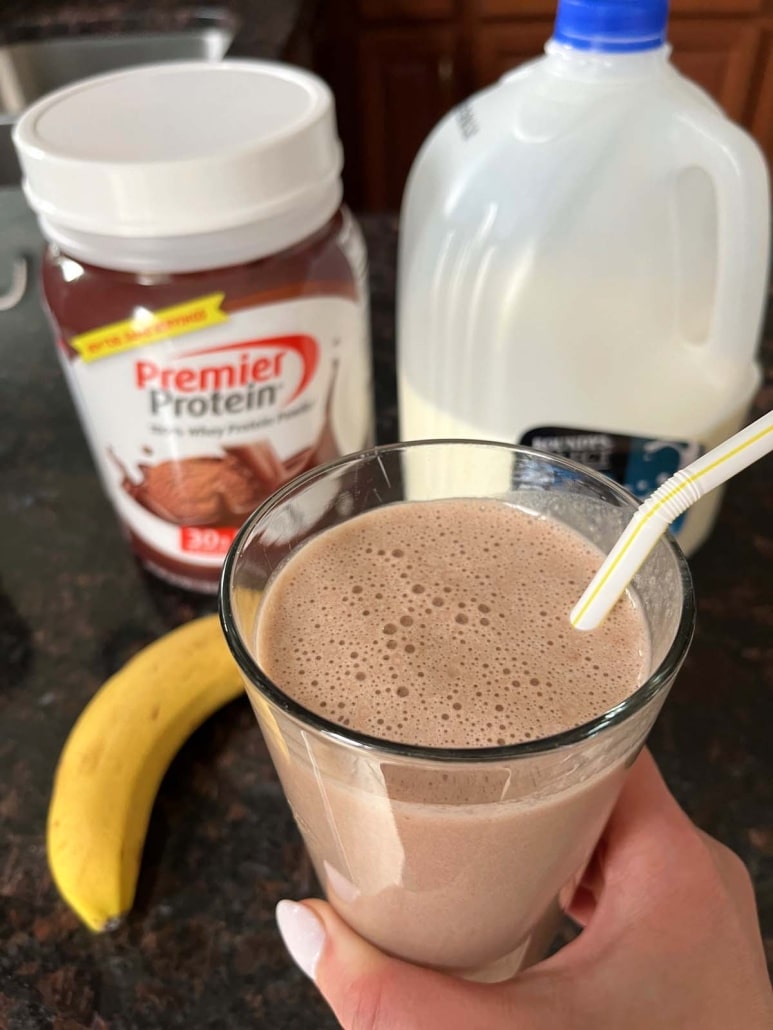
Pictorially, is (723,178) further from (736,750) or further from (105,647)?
(105,647)

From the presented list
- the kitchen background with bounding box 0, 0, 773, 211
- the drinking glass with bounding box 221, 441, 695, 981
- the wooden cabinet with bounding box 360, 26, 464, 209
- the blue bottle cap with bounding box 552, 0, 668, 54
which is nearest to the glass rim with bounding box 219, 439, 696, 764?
the drinking glass with bounding box 221, 441, 695, 981

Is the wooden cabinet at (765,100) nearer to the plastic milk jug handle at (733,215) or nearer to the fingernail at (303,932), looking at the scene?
the plastic milk jug handle at (733,215)

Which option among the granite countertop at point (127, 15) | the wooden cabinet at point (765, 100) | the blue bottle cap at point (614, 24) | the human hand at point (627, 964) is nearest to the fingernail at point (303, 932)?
the human hand at point (627, 964)

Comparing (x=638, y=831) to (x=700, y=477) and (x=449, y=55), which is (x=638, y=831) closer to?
(x=700, y=477)

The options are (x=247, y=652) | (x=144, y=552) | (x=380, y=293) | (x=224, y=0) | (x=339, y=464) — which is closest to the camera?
(x=247, y=652)

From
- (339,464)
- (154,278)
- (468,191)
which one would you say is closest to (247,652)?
(339,464)

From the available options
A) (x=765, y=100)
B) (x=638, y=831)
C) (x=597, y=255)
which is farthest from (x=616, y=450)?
(x=765, y=100)

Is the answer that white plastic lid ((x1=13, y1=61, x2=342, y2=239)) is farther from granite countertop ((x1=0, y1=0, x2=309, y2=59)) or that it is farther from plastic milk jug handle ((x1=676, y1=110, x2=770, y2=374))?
granite countertop ((x1=0, y1=0, x2=309, y2=59))
